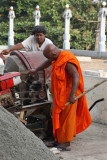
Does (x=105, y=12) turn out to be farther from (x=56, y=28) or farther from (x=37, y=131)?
(x=37, y=131)

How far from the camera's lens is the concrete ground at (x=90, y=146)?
16.5 ft

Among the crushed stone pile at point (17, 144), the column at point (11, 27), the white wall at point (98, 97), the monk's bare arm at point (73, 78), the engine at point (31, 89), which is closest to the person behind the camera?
the crushed stone pile at point (17, 144)

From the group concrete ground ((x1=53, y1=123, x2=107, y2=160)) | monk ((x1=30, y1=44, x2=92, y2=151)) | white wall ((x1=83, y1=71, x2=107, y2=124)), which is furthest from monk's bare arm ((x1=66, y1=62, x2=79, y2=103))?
white wall ((x1=83, y1=71, x2=107, y2=124))

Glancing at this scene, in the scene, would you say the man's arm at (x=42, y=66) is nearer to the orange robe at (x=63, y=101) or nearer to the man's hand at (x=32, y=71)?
the man's hand at (x=32, y=71)

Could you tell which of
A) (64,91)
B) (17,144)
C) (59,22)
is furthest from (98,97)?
(59,22)

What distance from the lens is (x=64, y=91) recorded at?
5.35m

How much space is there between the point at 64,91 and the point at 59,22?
24.8 m

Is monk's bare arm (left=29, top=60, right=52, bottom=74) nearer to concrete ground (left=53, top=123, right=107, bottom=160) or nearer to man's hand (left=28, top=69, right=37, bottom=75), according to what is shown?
man's hand (left=28, top=69, right=37, bottom=75)

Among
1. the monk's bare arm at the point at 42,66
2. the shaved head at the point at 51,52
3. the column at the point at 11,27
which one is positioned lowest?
the column at the point at 11,27

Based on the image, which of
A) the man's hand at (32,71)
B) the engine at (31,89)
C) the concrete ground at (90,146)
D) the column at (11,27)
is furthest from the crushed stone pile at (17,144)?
the column at (11,27)

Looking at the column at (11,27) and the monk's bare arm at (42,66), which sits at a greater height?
the monk's bare arm at (42,66)

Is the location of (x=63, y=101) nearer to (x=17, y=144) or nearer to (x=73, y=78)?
(x=73, y=78)

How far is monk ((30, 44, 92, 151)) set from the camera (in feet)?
17.3

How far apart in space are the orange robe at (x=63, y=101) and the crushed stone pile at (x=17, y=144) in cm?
132
